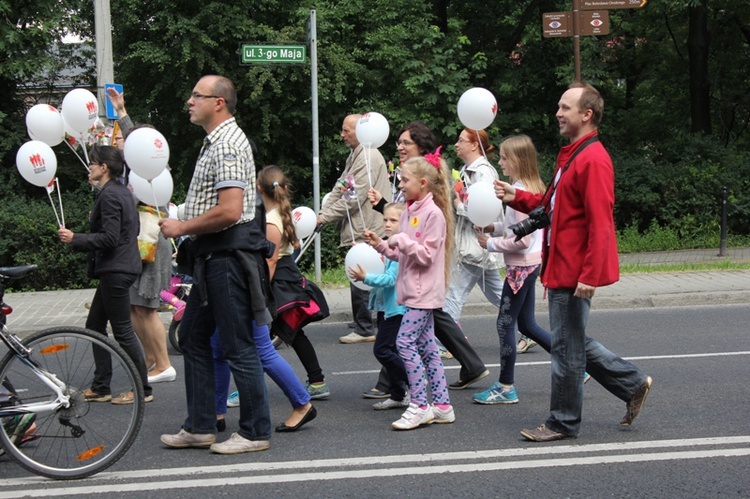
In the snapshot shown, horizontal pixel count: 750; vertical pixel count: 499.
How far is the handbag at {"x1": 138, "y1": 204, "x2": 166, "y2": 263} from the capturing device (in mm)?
7066

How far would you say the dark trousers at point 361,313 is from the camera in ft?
29.9

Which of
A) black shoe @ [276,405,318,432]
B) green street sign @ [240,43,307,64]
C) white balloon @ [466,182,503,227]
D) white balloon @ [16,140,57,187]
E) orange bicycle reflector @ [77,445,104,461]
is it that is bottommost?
black shoe @ [276,405,318,432]

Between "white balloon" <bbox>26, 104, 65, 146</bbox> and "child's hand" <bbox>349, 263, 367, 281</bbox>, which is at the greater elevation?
"white balloon" <bbox>26, 104, 65, 146</bbox>

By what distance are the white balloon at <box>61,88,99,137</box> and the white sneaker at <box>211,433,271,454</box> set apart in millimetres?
3366

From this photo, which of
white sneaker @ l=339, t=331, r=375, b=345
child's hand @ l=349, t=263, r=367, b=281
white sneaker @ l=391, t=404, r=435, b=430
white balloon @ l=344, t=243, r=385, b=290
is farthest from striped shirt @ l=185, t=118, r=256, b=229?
white sneaker @ l=339, t=331, r=375, b=345

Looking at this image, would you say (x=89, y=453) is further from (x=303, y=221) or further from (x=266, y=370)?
(x=303, y=221)

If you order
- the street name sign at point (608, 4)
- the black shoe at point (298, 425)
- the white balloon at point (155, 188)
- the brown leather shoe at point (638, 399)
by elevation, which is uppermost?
the street name sign at point (608, 4)

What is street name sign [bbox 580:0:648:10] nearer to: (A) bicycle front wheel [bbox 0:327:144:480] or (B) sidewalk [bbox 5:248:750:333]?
(B) sidewalk [bbox 5:248:750:333]

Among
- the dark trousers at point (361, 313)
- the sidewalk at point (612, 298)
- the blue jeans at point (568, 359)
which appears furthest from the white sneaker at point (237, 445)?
the sidewalk at point (612, 298)

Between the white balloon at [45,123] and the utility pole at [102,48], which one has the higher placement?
the utility pole at [102,48]

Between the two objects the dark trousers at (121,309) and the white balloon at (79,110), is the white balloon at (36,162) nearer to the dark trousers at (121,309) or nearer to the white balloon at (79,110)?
the white balloon at (79,110)

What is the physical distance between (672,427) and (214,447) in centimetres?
266

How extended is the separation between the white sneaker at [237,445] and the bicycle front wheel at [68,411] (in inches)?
20.5

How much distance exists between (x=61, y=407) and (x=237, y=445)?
38.1 inches
